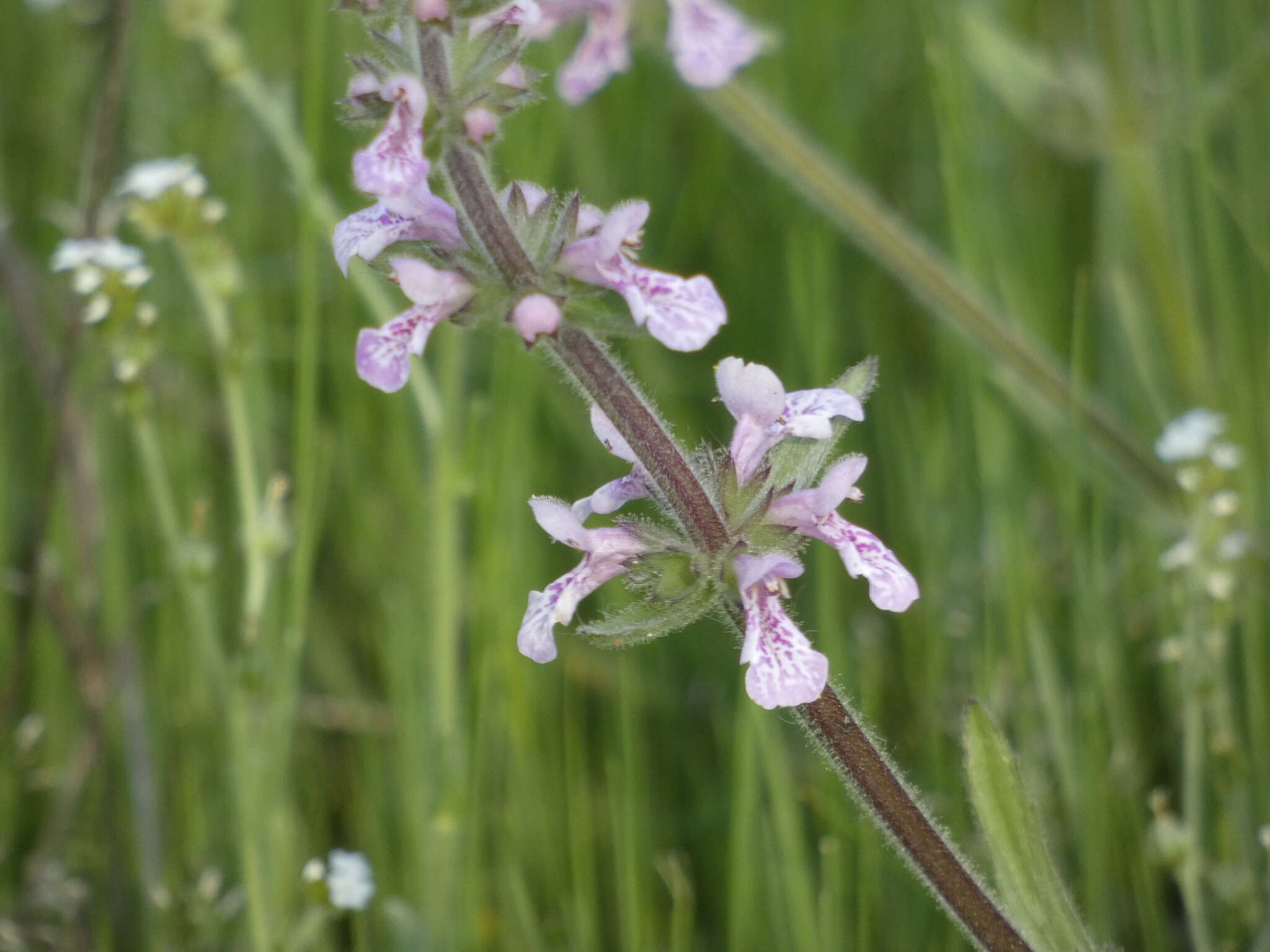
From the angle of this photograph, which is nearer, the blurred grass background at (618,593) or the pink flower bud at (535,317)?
the pink flower bud at (535,317)

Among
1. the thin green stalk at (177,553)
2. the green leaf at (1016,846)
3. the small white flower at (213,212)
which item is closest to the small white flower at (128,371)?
the thin green stalk at (177,553)

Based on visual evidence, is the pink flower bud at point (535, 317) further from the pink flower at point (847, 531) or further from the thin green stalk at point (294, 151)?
the thin green stalk at point (294, 151)

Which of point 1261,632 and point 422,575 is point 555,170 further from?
point 1261,632

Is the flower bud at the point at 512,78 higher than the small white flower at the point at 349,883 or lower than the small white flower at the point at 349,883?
higher

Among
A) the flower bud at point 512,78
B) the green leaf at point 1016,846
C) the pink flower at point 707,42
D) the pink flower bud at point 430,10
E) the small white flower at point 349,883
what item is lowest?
the green leaf at point 1016,846

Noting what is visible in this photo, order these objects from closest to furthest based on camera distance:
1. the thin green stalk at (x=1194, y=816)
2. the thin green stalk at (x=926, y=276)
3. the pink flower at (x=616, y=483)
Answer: the pink flower at (x=616, y=483) < the thin green stalk at (x=1194, y=816) < the thin green stalk at (x=926, y=276)
